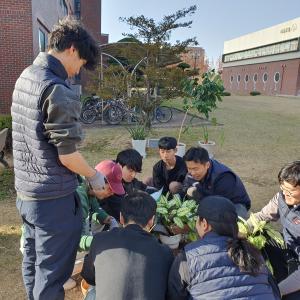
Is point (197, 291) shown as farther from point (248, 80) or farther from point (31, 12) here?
point (248, 80)

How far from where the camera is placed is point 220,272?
4.86ft

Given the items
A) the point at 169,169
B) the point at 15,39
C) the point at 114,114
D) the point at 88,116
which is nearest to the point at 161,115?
the point at 114,114

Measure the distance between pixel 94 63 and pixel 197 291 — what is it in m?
1.25

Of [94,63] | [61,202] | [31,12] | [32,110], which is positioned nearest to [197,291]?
[61,202]

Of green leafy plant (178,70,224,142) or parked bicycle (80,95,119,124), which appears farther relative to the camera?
parked bicycle (80,95,119,124)

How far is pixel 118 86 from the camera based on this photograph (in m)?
8.55

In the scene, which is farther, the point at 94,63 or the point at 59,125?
the point at 94,63

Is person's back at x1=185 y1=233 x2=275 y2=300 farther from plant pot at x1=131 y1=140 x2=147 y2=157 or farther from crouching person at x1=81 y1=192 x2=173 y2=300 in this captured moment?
plant pot at x1=131 y1=140 x2=147 y2=157

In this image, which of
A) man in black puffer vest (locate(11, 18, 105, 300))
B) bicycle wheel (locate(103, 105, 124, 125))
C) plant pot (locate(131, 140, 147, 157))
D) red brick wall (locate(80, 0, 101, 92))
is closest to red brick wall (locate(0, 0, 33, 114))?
→ bicycle wheel (locate(103, 105, 124, 125))

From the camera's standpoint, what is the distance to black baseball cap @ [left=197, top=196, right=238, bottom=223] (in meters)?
1.71

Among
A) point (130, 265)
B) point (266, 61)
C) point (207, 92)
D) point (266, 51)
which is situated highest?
point (266, 51)

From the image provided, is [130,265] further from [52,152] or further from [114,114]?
[114,114]

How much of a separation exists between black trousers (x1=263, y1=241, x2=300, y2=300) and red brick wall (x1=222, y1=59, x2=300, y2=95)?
36.3m

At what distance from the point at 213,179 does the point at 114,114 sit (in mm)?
8542
